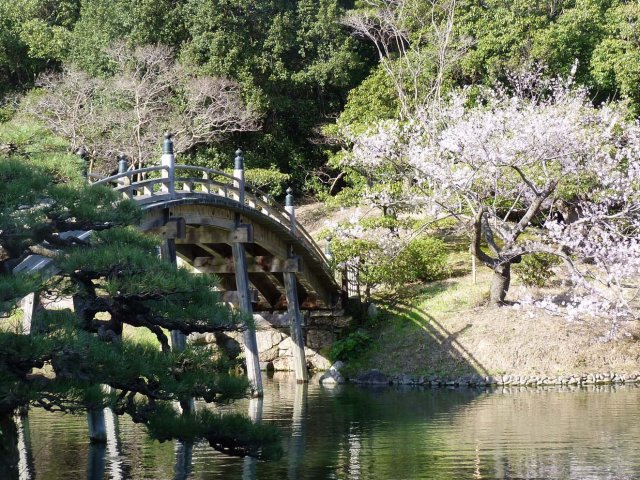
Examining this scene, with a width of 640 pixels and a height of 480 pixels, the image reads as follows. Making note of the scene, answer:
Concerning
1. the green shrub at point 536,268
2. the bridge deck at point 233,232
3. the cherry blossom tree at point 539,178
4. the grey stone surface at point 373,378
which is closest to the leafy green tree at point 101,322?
the bridge deck at point 233,232

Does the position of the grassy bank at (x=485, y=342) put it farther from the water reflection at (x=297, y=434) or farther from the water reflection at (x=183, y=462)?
the water reflection at (x=183, y=462)

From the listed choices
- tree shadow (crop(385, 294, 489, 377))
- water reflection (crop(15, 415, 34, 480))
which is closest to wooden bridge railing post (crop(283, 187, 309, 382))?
tree shadow (crop(385, 294, 489, 377))

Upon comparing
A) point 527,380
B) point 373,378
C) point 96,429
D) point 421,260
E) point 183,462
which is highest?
point 421,260

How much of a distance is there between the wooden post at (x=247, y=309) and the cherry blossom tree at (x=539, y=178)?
5.77 meters

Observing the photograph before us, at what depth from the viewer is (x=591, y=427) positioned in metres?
16.5

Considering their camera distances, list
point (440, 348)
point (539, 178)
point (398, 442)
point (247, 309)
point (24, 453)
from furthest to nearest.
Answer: point (539, 178), point (440, 348), point (247, 309), point (398, 442), point (24, 453)

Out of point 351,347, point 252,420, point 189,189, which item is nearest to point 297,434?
point 252,420

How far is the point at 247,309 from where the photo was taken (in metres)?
21.3

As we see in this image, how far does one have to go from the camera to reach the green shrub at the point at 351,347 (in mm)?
26203

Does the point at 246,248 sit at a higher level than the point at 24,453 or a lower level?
higher

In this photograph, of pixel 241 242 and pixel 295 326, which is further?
pixel 295 326

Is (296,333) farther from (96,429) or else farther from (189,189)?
(96,429)

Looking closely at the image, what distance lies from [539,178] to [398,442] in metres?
13.1

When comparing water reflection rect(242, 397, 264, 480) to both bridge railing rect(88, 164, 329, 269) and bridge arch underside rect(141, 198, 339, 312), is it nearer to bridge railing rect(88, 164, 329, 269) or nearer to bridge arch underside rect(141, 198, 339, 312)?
bridge arch underside rect(141, 198, 339, 312)
